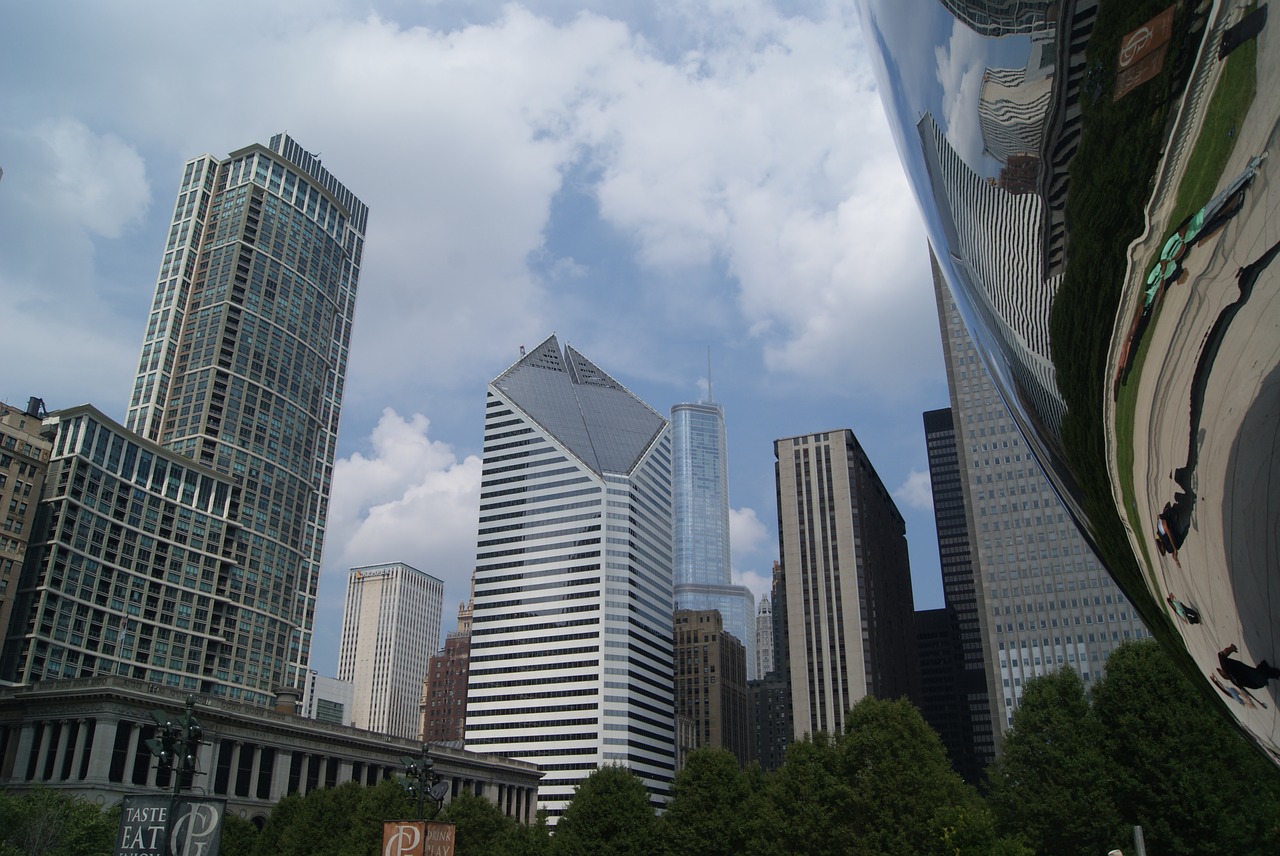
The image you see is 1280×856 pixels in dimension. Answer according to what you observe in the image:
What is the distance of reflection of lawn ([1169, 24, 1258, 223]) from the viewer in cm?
150

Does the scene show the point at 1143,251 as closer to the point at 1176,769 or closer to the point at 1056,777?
the point at 1176,769

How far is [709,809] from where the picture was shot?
48.6m

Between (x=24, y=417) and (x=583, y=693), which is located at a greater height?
(x=24, y=417)

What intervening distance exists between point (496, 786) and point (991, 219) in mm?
109762

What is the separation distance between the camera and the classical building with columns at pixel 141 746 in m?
64.4

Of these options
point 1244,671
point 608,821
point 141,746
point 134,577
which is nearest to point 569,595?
point 134,577

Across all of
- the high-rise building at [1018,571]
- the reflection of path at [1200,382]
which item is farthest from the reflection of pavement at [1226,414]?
the high-rise building at [1018,571]

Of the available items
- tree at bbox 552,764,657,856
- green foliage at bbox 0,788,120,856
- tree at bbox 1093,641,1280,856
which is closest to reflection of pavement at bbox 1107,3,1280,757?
tree at bbox 1093,641,1280,856

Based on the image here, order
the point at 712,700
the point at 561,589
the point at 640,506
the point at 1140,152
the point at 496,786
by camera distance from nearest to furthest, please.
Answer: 1. the point at 1140,152
2. the point at 496,786
3. the point at 561,589
4. the point at 640,506
5. the point at 712,700

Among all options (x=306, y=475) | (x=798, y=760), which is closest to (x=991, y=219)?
(x=798, y=760)

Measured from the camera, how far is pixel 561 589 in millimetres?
152500

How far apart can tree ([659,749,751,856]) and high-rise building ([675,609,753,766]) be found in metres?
136

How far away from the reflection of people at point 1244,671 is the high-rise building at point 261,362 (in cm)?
12835

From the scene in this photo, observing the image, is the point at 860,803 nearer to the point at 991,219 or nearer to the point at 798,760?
the point at 798,760
